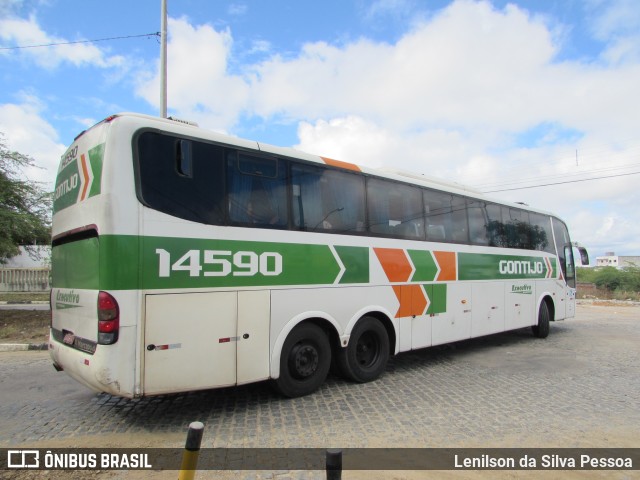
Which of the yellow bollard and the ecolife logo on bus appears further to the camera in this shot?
the ecolife logo on bus

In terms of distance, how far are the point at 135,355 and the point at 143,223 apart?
1.34 metres

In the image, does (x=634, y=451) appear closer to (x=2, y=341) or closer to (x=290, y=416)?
(x=290, y=416)

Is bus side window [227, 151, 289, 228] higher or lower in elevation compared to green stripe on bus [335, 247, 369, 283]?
higher

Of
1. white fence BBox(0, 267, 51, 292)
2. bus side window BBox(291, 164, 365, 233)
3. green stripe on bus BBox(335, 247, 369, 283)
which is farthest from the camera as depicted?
white fence BBox(0, 267, 51, 292)

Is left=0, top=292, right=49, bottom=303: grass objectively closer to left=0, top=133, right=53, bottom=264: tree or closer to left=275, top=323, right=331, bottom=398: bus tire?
left=0, top=133, right=53, bottom=264: tree

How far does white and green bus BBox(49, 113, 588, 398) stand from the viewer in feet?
14.0

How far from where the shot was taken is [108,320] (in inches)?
163

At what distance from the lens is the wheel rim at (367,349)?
655cm

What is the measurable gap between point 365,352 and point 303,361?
1.41 metres

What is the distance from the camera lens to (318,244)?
5809 mm

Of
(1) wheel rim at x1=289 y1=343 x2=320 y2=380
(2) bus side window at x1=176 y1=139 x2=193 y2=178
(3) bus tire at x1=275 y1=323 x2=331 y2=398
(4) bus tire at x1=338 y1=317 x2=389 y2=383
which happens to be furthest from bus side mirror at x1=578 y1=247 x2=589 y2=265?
(2) bus side window at x1=176 y1=139 x2=193 y2=178

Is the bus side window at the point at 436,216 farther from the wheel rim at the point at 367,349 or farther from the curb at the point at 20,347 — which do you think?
the curb at the point at 20,347

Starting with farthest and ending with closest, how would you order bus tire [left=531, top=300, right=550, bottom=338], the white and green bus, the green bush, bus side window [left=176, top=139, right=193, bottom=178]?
the green bush
bus tire [left=531, top=300, right=550, bottom=338]
bus side window [left=176, top=139, right=193, bottom=178]
the white and green bus

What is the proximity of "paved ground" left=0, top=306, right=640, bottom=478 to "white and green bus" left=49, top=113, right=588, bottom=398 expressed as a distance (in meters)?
0.53
